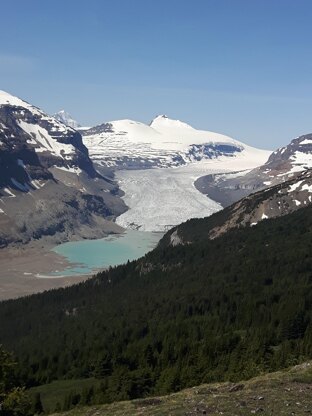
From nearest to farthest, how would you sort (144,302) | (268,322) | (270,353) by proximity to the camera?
1. (270,353)
2. (268,322)
3. (144,302)

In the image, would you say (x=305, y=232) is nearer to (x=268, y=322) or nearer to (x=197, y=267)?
(x=197, y=267)

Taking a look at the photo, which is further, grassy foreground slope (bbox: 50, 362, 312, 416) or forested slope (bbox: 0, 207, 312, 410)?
forested slope (bbox: 0, 207, 312, 410)

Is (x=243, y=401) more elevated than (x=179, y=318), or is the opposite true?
(x=243, y=401)

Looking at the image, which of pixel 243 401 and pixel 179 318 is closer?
pixel 243 401

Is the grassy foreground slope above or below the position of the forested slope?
above

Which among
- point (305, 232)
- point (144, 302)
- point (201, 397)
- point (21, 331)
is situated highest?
point (305, 232)

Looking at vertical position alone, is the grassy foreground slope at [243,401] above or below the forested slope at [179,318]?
above

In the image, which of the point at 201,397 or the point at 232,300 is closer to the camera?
the point at 201,397

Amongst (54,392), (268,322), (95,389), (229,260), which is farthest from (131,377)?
(229,260)
